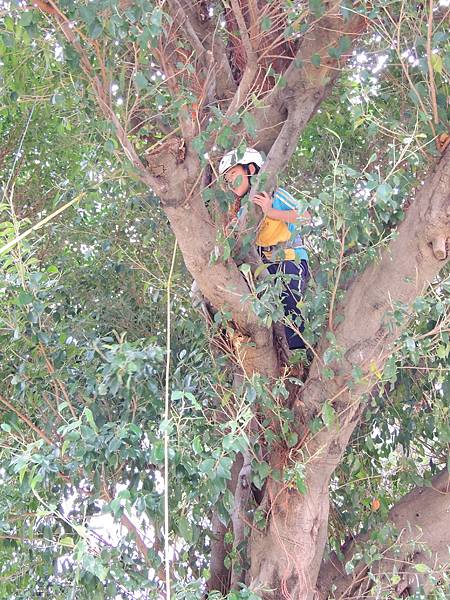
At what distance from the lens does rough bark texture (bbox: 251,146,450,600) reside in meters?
2.51

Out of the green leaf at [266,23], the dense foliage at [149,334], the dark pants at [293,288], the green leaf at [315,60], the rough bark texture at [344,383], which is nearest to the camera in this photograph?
the dense foliage at [149,334]

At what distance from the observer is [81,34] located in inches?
90.1

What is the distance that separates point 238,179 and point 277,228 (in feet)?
1.56

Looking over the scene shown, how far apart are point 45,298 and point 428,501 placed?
1767 millimetres

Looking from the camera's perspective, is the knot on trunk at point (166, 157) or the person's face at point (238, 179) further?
the person's face at point (238, 179)

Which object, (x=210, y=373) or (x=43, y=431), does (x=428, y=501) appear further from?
(x=43, y=431)

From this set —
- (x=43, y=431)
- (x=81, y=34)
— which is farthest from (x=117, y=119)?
(x=43, y=431)

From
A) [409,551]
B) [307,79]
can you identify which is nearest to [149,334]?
[307,79]

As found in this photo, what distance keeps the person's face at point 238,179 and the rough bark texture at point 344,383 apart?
20.8 inches

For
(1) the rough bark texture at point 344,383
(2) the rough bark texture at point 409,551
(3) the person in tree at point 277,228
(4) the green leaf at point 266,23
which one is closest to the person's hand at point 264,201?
(3) the person in tree at point 277,228

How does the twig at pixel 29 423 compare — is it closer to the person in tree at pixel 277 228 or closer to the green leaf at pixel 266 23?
the person in tree at pixel 277 228

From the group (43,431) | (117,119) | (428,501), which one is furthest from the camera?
(428,501)

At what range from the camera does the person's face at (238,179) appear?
2429 millimetres

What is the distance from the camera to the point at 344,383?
2.62 m
